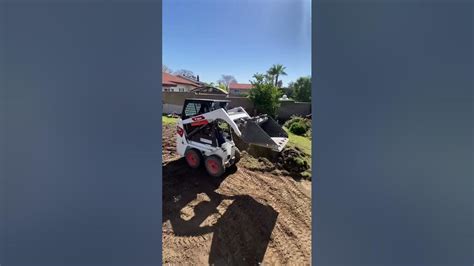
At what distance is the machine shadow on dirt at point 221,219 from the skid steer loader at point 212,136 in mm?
324

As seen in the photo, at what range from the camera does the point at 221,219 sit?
3357 millimetres

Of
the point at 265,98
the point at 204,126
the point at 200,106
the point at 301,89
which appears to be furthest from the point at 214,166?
the point at 301,89

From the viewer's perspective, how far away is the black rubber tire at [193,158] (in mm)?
4410

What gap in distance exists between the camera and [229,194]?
13.1ft

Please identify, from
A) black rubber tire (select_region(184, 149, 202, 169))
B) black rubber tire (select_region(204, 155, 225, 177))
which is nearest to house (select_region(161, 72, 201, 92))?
black rubber tire (select_region(184, 149, 202, 169))

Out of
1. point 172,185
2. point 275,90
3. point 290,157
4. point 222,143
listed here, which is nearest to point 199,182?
point 172,185

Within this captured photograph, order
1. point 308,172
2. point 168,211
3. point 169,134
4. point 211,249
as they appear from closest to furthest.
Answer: point 211,249 → point 168,211 → point 308,172 → point 169,134

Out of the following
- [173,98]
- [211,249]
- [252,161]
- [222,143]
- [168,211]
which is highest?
[173,98]

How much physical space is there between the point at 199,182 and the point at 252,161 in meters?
1.59

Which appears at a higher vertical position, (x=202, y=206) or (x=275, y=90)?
(x=275, y=90)

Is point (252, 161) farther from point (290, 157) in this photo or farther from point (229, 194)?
point (229, 194)

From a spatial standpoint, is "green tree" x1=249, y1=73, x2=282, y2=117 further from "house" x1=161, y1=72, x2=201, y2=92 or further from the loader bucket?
the loader bucket

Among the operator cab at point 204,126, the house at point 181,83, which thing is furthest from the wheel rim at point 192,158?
the house at point 181,83

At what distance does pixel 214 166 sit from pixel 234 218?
108 cm
